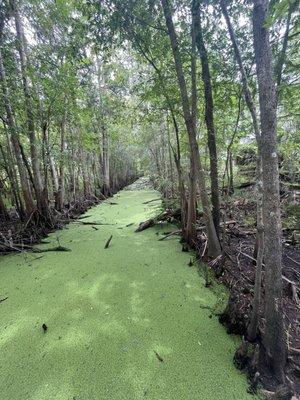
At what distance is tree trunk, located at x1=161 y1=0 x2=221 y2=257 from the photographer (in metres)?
2.82

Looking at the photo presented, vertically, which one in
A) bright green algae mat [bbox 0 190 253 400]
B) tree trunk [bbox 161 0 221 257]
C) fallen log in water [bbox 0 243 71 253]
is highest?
tree trunk [bbox 161 0 221 257]

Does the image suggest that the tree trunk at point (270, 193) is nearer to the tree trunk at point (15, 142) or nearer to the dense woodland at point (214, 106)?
the dense woodland at point (214, 106)

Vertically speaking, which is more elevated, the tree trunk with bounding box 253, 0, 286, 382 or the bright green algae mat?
the tree trunk with bounding box 253, 0, 286, 382

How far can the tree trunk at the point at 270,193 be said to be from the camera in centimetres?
143

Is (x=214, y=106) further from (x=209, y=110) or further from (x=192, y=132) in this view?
(x=192, y=132)

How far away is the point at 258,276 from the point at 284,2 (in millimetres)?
1600

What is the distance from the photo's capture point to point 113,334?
73.6 inches

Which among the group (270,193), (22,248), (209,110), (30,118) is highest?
(30,118)

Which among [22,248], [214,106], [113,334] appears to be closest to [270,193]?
[113,334]

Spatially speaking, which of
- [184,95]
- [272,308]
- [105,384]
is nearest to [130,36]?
[184,95]

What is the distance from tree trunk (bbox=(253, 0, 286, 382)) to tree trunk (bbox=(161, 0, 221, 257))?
1.50 m

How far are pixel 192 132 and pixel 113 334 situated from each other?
7.84 feet

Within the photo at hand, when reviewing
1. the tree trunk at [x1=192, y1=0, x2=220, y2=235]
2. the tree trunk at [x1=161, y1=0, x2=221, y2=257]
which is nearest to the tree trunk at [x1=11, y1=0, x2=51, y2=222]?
the tree trunk at [x1=161, y1=0, x2=221, y2=257]

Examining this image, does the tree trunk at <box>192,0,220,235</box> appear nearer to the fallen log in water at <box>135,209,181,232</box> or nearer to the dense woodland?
the dense woodland
